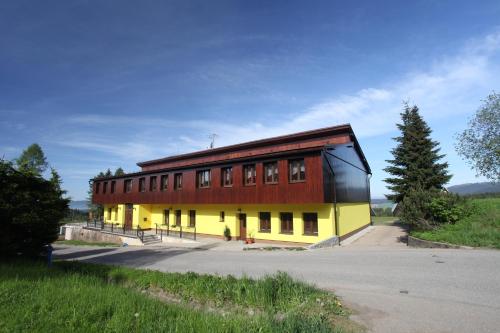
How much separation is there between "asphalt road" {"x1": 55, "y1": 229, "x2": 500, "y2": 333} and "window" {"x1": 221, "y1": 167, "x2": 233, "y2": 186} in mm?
8591

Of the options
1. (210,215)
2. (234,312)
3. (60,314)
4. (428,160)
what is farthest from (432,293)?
(428,160)

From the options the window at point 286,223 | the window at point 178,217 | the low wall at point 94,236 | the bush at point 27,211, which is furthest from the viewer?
the window at point 178,217

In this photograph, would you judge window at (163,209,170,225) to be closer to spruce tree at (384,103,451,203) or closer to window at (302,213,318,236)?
window at (302,213,318,236)

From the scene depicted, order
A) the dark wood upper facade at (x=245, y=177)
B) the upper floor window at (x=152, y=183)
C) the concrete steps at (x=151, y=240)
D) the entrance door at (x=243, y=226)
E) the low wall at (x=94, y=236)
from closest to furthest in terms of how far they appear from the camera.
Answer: the dark wood upper facade at (x=245, y=177) < the entrance door at (x=243, y=226) < the concrete steps at (x=151, y=240) < the low wall at (x=94, y=236) < the upper floor window at (x=152, y=183)

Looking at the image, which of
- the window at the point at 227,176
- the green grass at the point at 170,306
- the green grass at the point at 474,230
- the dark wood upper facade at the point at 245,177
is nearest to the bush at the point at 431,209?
the green grass at the point at 474,230

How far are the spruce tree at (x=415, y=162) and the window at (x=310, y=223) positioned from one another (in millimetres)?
10939

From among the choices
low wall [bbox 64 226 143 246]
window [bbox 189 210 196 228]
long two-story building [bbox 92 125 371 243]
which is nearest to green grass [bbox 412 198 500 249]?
long two-story building [bbox 92 125 371 243]

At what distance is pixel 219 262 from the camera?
13484mm

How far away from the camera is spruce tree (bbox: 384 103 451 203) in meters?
25.0

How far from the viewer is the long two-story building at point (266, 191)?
18359 mm

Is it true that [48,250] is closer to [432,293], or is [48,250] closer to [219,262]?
[219,262]

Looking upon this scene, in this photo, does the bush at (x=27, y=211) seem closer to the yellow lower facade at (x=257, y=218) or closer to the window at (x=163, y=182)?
the yellow lower facade at (x=257, y=218)

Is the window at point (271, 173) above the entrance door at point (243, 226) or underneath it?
above

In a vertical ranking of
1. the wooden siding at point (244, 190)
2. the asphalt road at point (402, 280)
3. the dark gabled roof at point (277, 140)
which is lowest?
the asphalt road at point (402, 280)
